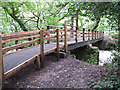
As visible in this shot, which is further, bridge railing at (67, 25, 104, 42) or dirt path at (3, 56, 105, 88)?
bridge railing at (67, 25, 104, 42)

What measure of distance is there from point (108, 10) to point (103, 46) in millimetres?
11999

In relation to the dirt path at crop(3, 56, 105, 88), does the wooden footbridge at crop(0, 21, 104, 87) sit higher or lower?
higher

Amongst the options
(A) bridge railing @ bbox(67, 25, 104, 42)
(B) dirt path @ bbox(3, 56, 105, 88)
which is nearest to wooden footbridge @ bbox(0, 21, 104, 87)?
(B) dirt path @ bbox(3, 56, 105, 88)

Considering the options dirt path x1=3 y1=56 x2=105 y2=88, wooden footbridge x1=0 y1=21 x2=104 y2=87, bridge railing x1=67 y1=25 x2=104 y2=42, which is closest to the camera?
wooden footbridge x1=0 y1=21 x2=104 y2=87

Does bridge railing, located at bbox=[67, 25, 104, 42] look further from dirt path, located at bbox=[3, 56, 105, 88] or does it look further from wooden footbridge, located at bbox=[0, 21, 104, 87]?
dirt path, located at bbox=[3, 56, 105, 88]

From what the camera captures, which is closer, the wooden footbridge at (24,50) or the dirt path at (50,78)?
the wooden footbridge at (24,50)

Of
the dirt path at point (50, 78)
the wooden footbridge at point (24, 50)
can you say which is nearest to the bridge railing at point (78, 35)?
the wooden footbridge at point (24, 50)

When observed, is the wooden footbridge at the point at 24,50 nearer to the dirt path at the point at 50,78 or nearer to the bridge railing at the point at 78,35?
the dirt path at the point at 50,78

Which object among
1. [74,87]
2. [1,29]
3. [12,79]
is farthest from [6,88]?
[1,29]

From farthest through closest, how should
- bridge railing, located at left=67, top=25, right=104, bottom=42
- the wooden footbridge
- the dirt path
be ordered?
bridge railing, located at left=67, top=25, right=104, bottom=42 → the dirt path → the wooden footbridge

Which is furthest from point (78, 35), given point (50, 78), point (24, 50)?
point (50, 78)

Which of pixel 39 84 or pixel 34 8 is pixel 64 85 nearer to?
pixel 39 84

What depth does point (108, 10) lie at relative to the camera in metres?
2.83

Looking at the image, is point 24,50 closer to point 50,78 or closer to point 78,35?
point 50,78
